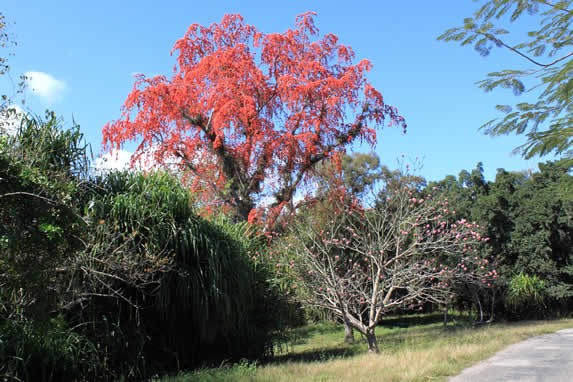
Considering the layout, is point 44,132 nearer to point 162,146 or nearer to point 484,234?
point 162,146

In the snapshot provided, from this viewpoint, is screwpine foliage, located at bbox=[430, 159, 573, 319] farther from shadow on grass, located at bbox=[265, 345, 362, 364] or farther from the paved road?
shadow on grass, located at bbox=[265, 345, 362, 364]

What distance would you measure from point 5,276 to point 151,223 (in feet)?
13.4

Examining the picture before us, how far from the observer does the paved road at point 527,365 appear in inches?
276

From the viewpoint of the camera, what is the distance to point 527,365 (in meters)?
8.16

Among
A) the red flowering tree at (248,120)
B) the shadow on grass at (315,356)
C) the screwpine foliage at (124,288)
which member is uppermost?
the red flowering tree at (248,120)

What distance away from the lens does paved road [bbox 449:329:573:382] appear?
7.02 m

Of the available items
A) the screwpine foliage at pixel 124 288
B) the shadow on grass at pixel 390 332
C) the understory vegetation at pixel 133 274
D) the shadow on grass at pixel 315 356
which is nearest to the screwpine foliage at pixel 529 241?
the shadow on grass at pixel 390 332

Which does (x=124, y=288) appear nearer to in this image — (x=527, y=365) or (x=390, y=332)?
(x=527, y=365)

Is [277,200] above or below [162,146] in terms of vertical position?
below

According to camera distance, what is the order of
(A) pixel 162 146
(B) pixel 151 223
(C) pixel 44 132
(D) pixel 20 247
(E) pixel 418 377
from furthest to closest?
(A) pixel 162 146 < (B) pixel 151 223 < (C) pixel 44 132 < (E) pixel 418 377 < (D) pixel 20 247

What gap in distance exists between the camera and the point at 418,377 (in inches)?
274

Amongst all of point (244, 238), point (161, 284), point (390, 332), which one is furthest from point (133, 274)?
point (390, 332)

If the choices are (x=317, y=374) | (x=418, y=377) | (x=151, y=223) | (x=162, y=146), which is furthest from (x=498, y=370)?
(x=162, y=146)

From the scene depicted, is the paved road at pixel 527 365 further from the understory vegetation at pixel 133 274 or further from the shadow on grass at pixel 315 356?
the shadow on grass at pixel 315 356
